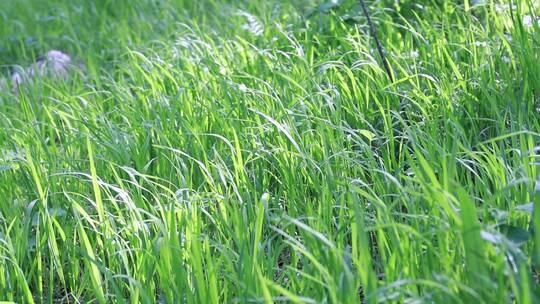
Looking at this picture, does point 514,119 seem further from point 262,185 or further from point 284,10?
point 284,10

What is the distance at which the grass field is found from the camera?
1607 mm

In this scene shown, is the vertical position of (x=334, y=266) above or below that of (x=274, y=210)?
above

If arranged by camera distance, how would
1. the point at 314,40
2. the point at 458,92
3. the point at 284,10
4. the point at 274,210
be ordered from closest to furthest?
the point at 274,210
the point at 458,92
the point at 314,40
the point at 284,10

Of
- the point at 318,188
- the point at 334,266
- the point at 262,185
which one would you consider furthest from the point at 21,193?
the point at 334,266

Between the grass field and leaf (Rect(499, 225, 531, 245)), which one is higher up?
leaf (Rect(499, 225, 531, 245))

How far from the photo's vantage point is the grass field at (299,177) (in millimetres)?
1607

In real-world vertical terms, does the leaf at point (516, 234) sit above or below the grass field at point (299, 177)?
above

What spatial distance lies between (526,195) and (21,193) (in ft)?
5.01

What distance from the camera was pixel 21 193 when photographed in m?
2.63

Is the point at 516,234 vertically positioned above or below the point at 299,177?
above

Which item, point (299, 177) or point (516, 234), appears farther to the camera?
point (299, 177)

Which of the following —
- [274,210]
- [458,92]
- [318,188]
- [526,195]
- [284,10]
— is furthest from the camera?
[284,10]

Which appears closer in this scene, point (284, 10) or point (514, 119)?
point (514, 119)

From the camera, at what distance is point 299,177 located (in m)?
2.26
